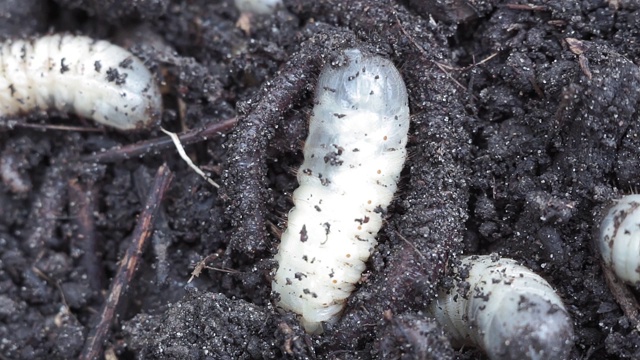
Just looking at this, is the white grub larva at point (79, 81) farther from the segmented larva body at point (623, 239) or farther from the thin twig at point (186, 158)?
the segmented larva body at point (623, 239)

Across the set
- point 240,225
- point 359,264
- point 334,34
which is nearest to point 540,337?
point 359,264

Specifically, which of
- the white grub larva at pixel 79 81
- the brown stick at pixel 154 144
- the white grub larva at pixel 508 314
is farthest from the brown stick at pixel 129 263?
the white grub larva at pixel 508 314

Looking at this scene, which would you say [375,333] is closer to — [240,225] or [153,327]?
[240,225]

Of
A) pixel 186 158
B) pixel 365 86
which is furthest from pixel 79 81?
pixel 365 86

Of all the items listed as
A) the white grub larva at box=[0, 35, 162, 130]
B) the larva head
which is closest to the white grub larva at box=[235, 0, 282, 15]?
the white grub larva at box=[0, 35, 162, 130]

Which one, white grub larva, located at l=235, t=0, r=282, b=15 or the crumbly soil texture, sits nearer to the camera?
the crumbly soil texture

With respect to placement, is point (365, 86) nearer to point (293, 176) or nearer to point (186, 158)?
point (293, 176)

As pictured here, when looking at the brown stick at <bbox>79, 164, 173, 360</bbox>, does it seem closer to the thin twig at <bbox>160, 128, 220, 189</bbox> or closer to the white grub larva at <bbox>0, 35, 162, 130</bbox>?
the thin twig at <bbox>160, 128, 220, 189</bbox>
